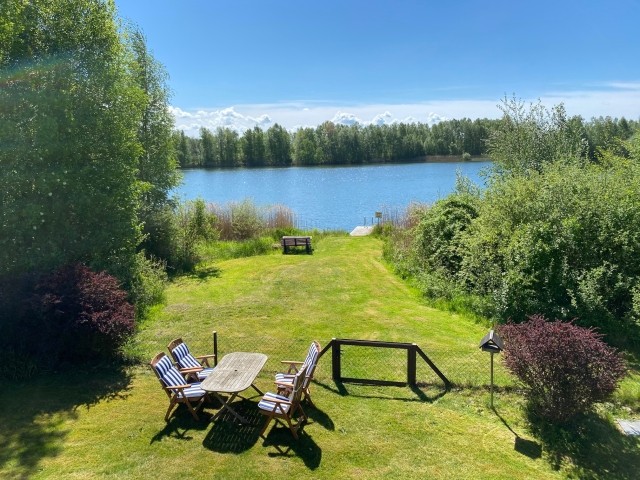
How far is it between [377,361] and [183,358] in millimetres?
4176

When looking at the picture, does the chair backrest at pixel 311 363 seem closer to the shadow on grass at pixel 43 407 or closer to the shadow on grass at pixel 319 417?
the shadow on grass at pixel 319 417

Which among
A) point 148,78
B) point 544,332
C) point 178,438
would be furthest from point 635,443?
point 148,78

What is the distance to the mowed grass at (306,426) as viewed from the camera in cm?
636

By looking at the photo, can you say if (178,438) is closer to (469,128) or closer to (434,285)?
(434,285)

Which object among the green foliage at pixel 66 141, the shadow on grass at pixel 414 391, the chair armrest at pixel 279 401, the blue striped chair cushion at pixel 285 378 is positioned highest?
the green foliage at pixel 66 141

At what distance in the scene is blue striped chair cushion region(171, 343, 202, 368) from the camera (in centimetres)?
849

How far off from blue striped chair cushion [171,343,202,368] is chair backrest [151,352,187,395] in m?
0.40

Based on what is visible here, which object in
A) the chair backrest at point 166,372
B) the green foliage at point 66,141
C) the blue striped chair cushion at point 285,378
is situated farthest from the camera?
the green foliage at point 66,141

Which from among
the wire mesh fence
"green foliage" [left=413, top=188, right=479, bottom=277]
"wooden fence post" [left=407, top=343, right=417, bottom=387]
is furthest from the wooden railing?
"green foliage" [left=413, top=188, right=479, bottom=277]

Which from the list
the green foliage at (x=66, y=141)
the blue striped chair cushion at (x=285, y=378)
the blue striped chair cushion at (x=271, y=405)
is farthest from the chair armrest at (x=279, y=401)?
the green foliage at (x=66, y=141)

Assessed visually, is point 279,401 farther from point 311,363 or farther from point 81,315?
point 81,315

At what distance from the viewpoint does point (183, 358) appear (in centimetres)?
864

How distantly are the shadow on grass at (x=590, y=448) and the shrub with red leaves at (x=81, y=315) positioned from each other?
8282 mm

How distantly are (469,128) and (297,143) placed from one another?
3319cm
